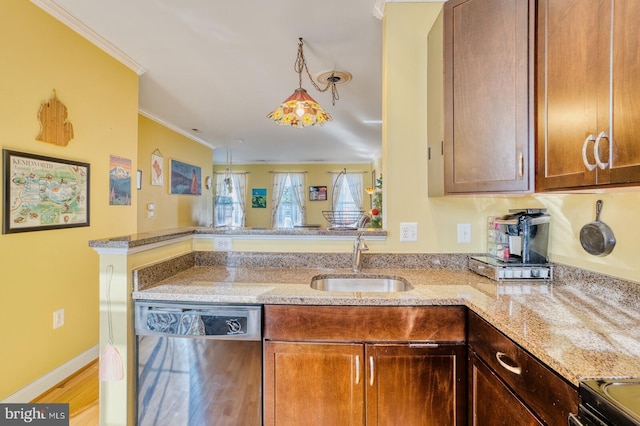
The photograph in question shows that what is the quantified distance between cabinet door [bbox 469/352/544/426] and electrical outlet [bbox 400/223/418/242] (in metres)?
0.75

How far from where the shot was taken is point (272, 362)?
129 cm

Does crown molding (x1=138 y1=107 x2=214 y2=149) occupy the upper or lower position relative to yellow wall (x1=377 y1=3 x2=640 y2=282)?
upper

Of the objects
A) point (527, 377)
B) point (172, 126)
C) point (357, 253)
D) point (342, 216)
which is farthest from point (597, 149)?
point (342, 216)

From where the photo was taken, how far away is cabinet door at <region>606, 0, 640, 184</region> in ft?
2.72

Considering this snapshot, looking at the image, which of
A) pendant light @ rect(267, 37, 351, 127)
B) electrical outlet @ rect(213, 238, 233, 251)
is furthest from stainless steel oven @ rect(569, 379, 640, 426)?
pendant light @ rect(267, 37, 351, 127)

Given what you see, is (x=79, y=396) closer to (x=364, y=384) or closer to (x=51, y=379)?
(x=51, y=379)

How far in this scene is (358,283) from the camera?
175 centimetres

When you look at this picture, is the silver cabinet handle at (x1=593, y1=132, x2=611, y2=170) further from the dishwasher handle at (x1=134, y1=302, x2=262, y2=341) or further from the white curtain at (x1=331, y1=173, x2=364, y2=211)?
the white curtain at (x1=331, y1=173, x2=364, y2=211)

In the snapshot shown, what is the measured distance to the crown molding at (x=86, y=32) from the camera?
2006mm

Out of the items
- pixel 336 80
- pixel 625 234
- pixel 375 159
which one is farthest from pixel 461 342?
pixel 375 159

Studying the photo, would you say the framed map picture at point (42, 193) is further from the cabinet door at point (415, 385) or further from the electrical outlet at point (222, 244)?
the cabinet door at point (415, 385)

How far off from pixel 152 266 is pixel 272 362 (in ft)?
2.44

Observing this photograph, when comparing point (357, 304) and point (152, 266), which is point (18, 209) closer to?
point (152, 266)

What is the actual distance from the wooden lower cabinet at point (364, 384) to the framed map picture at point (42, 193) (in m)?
1.82
